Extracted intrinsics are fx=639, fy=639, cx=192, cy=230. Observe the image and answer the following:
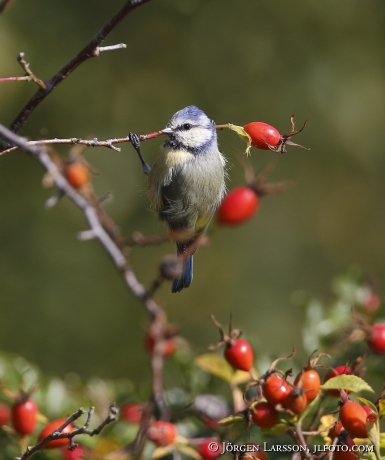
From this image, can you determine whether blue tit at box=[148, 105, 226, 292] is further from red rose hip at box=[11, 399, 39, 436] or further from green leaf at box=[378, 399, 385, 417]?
green leaf at box=[378, 399, 385, 417]

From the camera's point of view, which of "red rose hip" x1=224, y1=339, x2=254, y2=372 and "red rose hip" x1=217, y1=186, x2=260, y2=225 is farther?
"red rose hip" x1=217, y1=186, x2=260, y2=225

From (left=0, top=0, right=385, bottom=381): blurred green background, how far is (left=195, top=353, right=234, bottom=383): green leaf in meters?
2.44

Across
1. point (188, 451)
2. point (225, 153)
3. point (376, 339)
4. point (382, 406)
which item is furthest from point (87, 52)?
point (225, 153)

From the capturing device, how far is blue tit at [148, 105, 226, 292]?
8.46 ft

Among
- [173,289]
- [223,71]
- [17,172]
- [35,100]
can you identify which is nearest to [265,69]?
[223,71]

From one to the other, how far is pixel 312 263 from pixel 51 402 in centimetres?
321

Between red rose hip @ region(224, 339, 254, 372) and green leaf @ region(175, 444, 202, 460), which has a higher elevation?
red rose hip @ region(224, 339, 254, 372)

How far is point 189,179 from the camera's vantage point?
2.59 meters

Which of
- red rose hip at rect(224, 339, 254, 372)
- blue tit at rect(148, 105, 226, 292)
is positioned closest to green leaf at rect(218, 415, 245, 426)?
red rose hip at rect(224, 339, 254, 372)

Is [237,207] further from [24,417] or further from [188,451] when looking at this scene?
[24,417]

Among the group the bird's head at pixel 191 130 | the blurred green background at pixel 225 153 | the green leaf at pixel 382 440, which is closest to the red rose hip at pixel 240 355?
the green leaf at pixel 382 440

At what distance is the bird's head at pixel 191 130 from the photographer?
2.51 m

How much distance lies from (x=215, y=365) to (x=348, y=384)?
58cm

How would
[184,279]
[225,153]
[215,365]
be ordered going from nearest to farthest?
[215,365]
[184,279]
[225,153]
